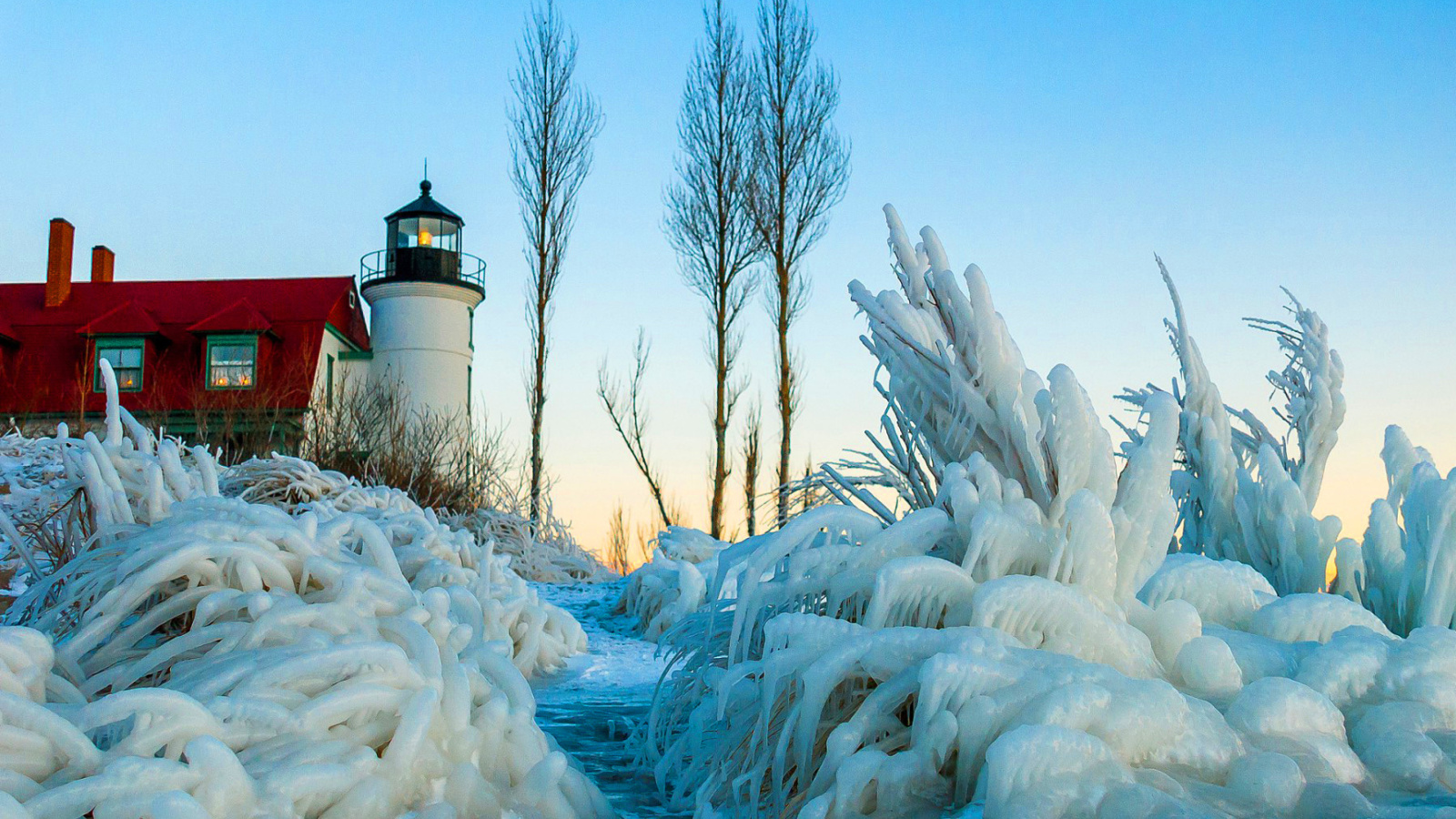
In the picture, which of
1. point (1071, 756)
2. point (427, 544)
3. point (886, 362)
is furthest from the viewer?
point (427, 544)

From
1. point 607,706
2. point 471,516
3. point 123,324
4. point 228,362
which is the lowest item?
point 607,706

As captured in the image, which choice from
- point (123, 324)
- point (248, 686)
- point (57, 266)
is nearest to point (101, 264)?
point (57, 266)

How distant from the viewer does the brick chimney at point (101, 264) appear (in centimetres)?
2206

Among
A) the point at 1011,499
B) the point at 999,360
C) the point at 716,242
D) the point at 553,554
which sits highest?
the point at 716,242

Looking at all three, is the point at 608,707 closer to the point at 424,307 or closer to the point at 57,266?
the point at 424,307

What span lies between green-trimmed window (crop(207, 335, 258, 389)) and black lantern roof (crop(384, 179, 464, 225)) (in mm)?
3652

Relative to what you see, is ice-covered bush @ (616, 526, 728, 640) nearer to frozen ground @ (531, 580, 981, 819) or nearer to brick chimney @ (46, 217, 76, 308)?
frozen ground @ (531, 580, 981, 819)

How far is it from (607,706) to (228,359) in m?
17.9

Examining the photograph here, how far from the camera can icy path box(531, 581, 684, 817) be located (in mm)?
2658

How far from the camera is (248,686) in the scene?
194 centimetres

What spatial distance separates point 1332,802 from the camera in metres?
1.71

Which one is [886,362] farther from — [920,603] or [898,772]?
[898,772]

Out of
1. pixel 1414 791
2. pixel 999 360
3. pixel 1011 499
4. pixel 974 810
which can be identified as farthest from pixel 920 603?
pixel 1414 791

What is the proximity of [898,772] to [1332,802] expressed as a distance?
735 mm
